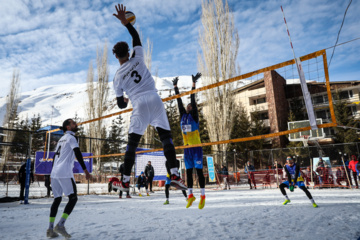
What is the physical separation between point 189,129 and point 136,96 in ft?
6.98

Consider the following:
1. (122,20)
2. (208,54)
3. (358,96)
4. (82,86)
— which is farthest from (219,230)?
(82,86)

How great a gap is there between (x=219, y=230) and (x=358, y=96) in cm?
3132

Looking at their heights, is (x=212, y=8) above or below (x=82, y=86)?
below

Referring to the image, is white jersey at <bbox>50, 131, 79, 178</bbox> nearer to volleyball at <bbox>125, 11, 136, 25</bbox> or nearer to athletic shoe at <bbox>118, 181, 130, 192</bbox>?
athletic shoe at <bbox>118, 181, 130, 192</bbox>

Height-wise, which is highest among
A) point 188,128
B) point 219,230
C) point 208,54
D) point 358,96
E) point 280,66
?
point 208,54

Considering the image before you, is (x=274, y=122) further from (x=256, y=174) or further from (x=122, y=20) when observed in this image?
(x=122, y=20)

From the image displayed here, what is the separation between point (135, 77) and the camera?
2.69 metres

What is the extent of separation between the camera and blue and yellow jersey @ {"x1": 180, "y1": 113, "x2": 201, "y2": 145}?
4582mm

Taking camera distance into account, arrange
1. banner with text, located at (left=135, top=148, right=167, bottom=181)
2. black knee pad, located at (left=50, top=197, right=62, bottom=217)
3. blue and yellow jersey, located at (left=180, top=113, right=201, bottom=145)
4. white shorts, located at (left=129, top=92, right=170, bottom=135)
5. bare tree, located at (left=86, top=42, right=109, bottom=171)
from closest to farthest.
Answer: white shorts, located at (left=129, top=92, right=170, bottom=135)
black knee pad, located at (left=50, top=197, right=62, bottom=217)
blue and yellow jersey, located at (left=180, top=113, right=201, bottom=145)
banner with text, located at (left=135, top=148, right=167, bottom=181)
bare tree, located at (left=86, top=42, right=109, bottom=171)

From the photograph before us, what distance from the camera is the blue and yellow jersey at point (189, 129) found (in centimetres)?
458

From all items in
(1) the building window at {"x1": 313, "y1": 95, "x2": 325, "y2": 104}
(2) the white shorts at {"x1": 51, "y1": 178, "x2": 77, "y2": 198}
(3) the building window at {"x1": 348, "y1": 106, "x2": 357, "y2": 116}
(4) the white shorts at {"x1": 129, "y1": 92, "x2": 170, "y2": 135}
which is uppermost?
(1) the building window at {"x1": 313, "y1": 95, "x2": 325, "y2": 104}

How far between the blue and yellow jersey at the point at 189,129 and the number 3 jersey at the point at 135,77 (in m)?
1.92

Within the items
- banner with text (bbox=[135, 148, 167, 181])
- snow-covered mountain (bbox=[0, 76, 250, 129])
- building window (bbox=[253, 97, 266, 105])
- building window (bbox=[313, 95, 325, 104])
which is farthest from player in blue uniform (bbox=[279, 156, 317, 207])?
snow-covered mountain (bbox=[0, 76, 250, 129])

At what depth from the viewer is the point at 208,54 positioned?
68.5 ft
